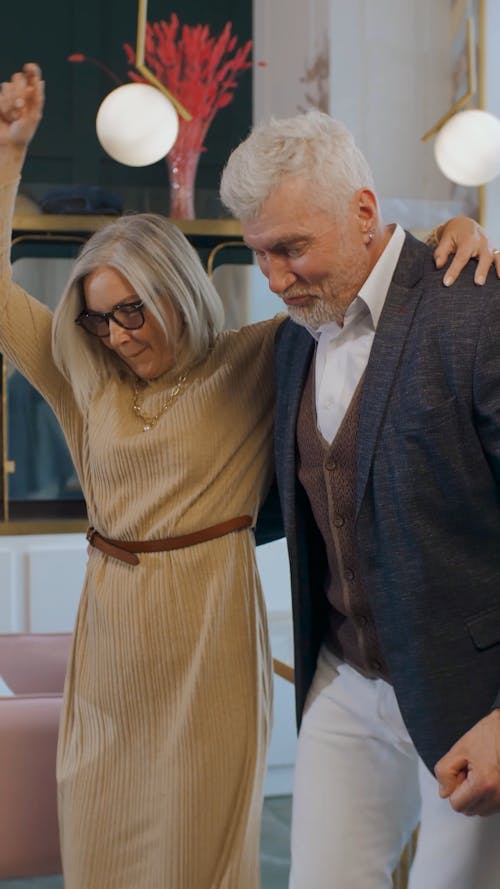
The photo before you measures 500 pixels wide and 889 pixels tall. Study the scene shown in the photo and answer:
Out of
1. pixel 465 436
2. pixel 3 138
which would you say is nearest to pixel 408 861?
pixel 465 436

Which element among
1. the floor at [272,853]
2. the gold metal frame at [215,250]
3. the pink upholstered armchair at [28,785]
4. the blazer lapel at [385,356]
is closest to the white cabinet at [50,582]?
the floor at [272,853]

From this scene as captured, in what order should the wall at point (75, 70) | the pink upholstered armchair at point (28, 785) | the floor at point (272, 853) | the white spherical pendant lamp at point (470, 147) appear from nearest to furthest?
the pink upholstered armchair at point (28, 785), the floor at point (272, 853), the white spherical pendant lamp at point (470, 147), the wall at point (75, 70)

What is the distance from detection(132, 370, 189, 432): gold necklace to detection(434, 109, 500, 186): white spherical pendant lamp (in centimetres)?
188

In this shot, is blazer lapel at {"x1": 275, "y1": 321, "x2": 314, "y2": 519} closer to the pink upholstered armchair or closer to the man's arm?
the man's arm

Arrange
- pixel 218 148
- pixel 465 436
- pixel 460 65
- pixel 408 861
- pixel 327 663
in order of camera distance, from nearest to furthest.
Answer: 1. pixel 465 436
2. pixel 327 663
3. pixel 408 861
4. pixel 460 65
5. pixel 218 148

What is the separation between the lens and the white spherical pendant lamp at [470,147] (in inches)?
142

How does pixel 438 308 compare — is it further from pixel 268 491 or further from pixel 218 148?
pixel 218 148

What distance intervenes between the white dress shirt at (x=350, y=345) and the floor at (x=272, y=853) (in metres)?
1.82

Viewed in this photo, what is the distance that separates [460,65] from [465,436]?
9.96 feet

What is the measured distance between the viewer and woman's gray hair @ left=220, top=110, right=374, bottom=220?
5.34 feet

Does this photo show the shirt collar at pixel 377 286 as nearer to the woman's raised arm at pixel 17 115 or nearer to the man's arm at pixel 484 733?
the man's arm at pixel 484 733

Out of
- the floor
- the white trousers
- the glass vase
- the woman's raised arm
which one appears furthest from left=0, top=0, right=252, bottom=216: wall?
the white trousers

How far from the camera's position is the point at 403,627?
1611 mm

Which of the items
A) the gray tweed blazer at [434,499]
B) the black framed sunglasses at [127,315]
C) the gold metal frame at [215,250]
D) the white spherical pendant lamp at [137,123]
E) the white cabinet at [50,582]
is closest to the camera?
the gray tweed blazer at [434,499]
